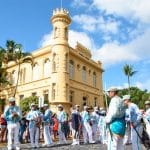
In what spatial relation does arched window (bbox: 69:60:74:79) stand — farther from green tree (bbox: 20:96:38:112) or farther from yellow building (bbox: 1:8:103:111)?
green tree (bbox: 20:96:38:112)

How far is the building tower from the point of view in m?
41.8

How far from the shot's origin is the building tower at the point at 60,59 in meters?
41.8

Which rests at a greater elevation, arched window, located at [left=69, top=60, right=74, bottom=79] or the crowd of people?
arched window, located at [left=69, top=60, right=74, bottom=79]

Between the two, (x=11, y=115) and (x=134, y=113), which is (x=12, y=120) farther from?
(x=134, y=113)

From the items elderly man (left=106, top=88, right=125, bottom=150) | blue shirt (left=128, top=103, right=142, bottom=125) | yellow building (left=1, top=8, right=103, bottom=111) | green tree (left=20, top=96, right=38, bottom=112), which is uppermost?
yellow building (left=1, top=8, right=103, bottom=111)

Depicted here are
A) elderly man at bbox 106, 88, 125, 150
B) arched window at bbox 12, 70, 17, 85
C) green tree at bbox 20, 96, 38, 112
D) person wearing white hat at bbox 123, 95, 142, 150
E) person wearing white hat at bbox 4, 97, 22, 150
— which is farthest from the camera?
arched window at bbox 12, 70, 17, 85

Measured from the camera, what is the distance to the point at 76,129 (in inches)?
675

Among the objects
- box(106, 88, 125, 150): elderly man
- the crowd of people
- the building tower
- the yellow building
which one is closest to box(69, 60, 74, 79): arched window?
the yellow building

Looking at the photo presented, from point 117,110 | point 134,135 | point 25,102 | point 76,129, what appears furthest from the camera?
point 25,102

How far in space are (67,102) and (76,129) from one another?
24384 millimetres

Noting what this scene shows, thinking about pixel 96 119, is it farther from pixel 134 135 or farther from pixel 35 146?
pixel 134 135

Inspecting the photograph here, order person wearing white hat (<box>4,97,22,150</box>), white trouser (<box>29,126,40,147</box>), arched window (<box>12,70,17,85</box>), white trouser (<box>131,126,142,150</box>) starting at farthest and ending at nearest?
1. arched window (<box>12,70,17,85</box>)
2. white trouser (<box>29,126,40,147</box>)
3. person wearing white hat (<box>4,97,22,150</box>)
4. white trouser (<box>131,126,142,150</box>)

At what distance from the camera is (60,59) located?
141ft

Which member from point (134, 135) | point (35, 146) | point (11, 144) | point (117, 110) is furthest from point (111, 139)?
point (35, 146)
